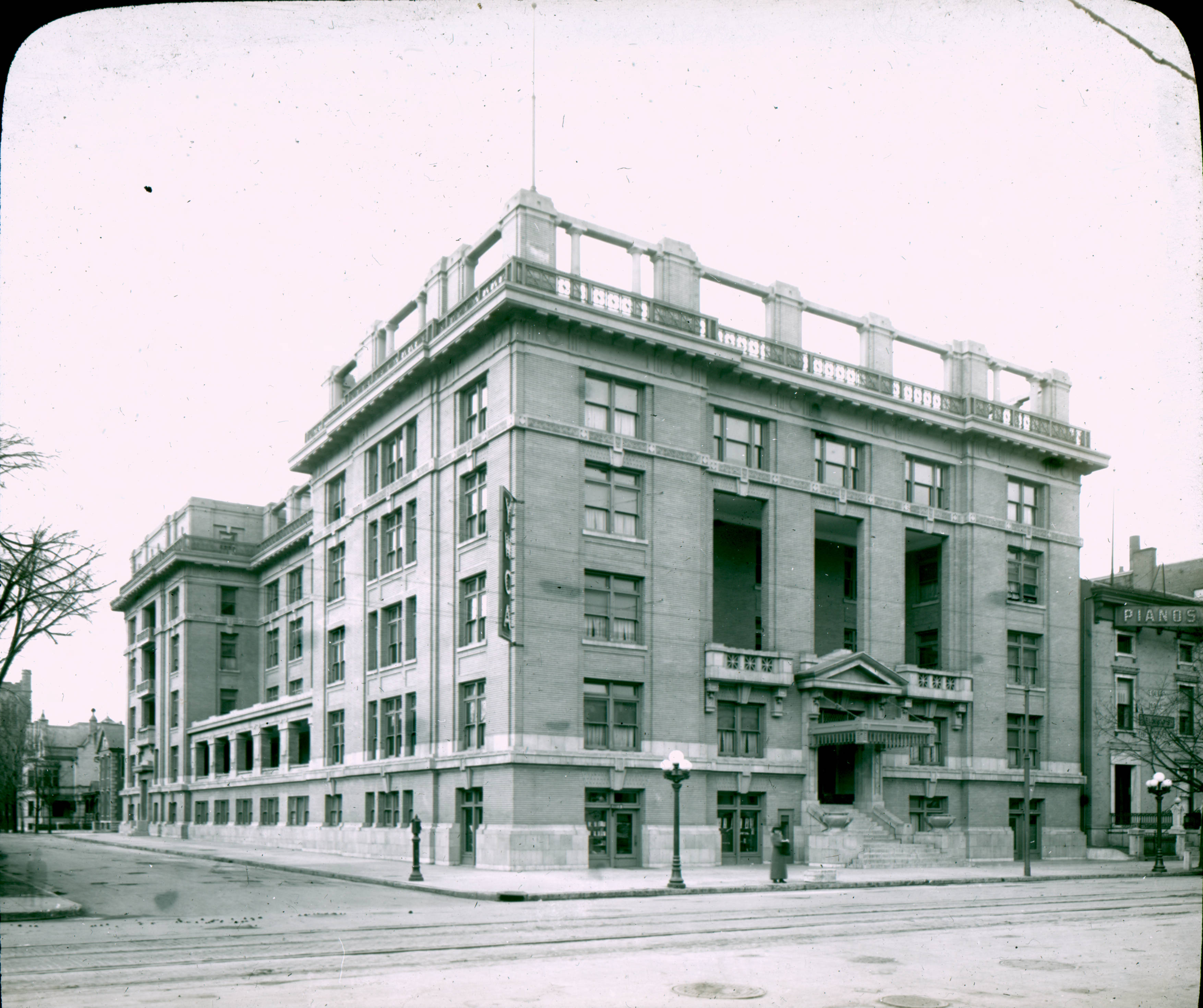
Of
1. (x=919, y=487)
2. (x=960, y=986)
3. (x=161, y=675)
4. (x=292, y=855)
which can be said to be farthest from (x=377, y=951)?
(x=161, y=675)

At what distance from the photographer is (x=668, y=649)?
36.5 meters

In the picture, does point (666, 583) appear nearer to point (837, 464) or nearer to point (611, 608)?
point (611, 608)

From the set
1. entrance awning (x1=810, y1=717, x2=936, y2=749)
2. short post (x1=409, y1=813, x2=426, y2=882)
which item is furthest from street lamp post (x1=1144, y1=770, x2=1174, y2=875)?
short post (x1=409, y1=813, x2=426, y2=882)

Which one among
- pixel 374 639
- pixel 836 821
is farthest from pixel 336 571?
pixel 836 821

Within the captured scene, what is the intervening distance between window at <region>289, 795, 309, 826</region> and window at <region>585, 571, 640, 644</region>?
2059cm

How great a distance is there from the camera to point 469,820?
35.8 meters

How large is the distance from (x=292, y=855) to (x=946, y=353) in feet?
102

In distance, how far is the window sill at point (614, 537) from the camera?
35.3 m

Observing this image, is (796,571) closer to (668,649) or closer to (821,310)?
(668,649)

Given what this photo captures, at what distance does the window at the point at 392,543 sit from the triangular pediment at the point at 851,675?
1436 centimetres

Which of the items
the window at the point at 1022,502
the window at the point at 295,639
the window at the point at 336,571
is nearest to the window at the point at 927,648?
the window at the point at 1022,502

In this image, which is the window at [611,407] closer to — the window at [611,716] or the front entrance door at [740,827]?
the window at [611,716]

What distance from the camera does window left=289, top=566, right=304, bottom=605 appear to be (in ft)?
207

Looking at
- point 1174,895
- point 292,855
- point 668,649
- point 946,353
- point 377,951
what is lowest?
point 292,855
